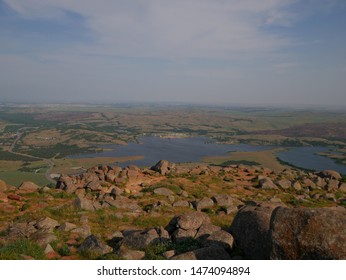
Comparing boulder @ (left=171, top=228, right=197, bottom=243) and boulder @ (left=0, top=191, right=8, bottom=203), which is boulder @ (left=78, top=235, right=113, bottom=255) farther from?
boulder @ (left=0, top=191, right=8, bottom=203)

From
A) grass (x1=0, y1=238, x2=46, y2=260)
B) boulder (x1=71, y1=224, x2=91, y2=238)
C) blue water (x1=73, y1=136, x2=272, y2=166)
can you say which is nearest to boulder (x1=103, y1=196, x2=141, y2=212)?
boulder (x1=71, y1=224, x2=91, y2=238)

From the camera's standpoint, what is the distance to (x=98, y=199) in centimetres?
2789

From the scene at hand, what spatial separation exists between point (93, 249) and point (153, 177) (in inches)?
970

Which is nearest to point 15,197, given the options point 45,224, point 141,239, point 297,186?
point 45,224

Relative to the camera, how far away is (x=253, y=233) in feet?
47.0

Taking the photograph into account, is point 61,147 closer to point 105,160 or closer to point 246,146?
point 105,160

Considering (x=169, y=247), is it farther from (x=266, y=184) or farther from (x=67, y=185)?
(x=266, y=184)

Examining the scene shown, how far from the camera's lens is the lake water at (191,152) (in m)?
129

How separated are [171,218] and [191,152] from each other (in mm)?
132539

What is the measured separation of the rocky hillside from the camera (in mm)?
11867

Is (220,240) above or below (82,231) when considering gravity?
above

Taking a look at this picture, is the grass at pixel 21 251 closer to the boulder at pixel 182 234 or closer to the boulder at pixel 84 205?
the boulder at pixel 182 234

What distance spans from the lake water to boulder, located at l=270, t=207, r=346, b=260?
110m

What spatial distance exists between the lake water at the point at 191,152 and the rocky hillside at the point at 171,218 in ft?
279
